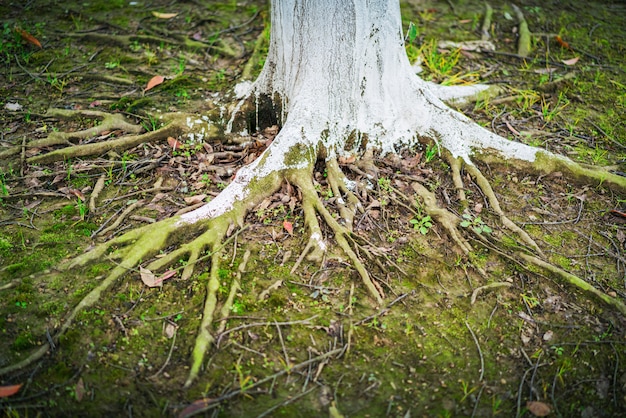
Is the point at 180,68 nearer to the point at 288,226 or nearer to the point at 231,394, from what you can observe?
the point at 288,226

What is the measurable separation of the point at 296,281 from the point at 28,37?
4570 millimetres

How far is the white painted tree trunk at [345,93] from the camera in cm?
369

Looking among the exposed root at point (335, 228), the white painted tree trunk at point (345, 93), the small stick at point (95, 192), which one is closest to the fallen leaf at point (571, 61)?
the white painted tree trunk at point (345, 93)

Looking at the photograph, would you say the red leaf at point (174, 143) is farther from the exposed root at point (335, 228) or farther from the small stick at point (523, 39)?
the small stick at point (523, 39)

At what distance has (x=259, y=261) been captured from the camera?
3449 mm

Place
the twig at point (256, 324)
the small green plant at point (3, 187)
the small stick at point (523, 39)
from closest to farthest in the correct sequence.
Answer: the twig at point (256, 324)
the small green plant at point (3, 187)
the small stick at point (523, 39)

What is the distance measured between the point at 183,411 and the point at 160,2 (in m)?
5.91

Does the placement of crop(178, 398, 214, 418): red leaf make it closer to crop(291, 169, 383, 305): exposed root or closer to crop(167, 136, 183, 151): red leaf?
crop(291, 169, 383, 305): exposed root

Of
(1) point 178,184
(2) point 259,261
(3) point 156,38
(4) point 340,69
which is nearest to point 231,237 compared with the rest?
(2) point 259,261

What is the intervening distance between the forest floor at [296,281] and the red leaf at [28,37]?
0.23m

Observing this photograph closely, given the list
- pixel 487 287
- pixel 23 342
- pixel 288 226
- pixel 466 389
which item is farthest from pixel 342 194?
pixel 23 342

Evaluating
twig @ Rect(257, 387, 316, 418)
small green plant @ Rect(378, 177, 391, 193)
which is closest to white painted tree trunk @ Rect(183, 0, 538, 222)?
small green plant @ Rect(378, 177, 391, 193)

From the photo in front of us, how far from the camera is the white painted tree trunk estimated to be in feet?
12.1

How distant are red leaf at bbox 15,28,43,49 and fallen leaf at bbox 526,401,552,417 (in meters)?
5.91
